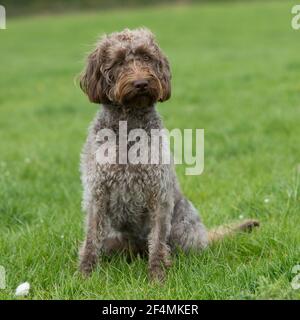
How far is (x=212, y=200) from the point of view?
6.70 metres

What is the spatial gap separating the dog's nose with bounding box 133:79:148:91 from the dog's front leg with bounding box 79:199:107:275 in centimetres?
97

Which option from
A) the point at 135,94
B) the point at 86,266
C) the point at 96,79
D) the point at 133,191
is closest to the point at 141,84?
the point at 135,94

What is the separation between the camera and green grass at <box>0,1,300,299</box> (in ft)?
15.1

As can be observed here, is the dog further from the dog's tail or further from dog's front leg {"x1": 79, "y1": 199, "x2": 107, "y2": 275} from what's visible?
the dog's tail

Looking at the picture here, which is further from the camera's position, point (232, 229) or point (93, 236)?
point (232, 229)

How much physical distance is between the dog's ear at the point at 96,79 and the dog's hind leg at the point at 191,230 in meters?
1.19

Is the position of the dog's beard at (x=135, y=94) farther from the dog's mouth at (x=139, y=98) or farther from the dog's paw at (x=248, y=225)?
the dog's paw at (x=248, y=225)

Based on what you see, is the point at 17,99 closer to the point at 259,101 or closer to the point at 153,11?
the point at 259,101

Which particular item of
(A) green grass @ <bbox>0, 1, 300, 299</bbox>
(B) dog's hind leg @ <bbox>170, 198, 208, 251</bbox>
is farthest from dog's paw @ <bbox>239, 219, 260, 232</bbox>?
(B) dog's hind leg @ <bbox>170, 198, 208, 251</bbox>

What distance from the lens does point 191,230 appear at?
536 cm

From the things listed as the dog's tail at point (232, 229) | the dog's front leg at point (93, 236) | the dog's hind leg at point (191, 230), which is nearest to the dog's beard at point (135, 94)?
the dog's front leg at point (93, 236)

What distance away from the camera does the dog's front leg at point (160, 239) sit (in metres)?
5.01

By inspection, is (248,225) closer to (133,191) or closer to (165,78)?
(133,191)

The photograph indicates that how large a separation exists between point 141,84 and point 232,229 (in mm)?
1596
